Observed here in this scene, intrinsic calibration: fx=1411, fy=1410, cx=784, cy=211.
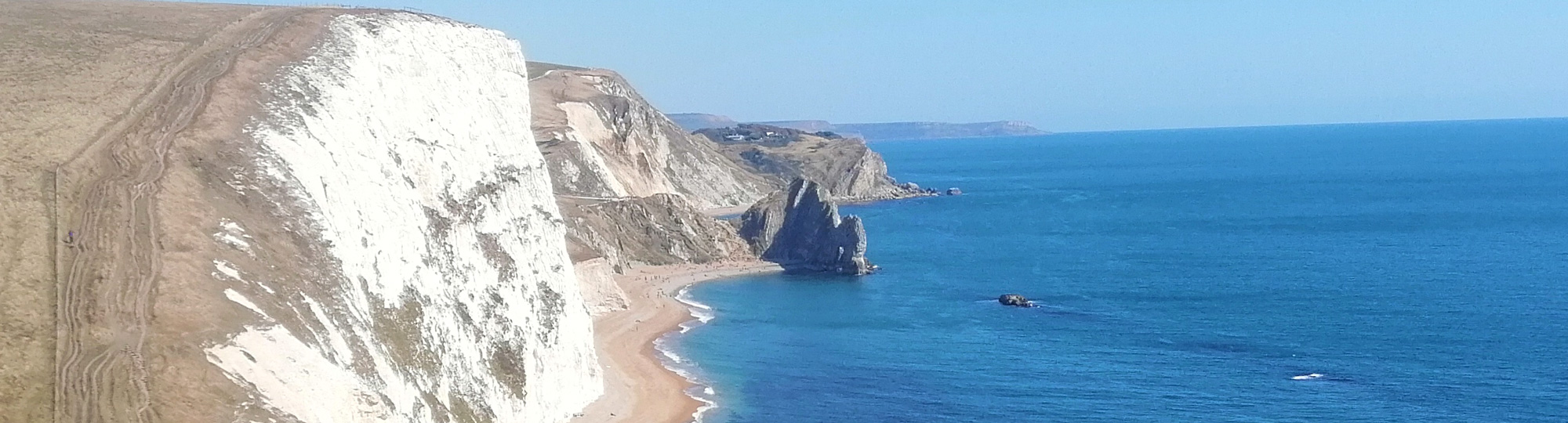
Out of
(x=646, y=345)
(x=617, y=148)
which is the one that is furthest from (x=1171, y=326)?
(x=617, y=148)

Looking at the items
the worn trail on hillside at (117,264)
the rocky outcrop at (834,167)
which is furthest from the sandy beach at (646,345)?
the rocky outcrop at (834,167)

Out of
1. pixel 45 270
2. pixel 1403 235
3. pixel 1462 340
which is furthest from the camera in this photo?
pixel 1403 235

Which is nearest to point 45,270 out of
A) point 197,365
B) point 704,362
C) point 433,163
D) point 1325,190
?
point 197,365

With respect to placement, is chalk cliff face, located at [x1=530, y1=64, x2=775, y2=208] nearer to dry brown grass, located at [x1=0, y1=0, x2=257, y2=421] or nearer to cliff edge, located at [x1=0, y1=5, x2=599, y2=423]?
cliff edge, located at [x1=0, y1=5, x2=599, y2=423]

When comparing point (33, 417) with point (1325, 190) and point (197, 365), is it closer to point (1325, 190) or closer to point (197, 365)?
point (197, 365)

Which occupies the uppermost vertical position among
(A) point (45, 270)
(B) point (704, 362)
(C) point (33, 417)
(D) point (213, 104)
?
(D) point (213, 104)
